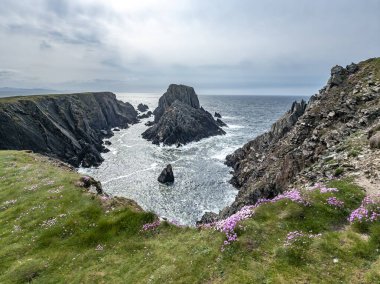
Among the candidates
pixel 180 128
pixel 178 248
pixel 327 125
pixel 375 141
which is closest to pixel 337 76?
pixel 327 125

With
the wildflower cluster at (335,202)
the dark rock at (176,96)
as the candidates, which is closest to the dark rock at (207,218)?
the wildflower cluster at (335,202)

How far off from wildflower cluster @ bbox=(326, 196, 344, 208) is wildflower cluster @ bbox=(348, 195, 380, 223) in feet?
3.05

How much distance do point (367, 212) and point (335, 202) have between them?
205cm

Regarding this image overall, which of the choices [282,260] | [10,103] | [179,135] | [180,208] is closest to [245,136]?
[179,135]

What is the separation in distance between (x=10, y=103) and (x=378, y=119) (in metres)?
110

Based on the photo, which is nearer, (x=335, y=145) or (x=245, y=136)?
(x=335, y=145)

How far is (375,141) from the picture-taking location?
25.2m

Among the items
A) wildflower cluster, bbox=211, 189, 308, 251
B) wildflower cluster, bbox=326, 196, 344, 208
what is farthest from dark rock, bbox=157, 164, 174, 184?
wildflower cluster, bbox=326, 196, 344, 208

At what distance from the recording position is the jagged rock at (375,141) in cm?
2492

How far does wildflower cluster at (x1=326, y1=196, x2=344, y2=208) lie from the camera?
1869cm

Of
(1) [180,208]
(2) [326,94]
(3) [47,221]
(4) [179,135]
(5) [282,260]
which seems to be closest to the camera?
(5) [282,260]

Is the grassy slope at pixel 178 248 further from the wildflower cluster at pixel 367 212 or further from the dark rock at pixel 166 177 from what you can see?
the dark rock at pixel 166 177

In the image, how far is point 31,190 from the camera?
31.8 meters

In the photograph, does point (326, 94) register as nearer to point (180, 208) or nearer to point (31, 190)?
point (180, 208)
